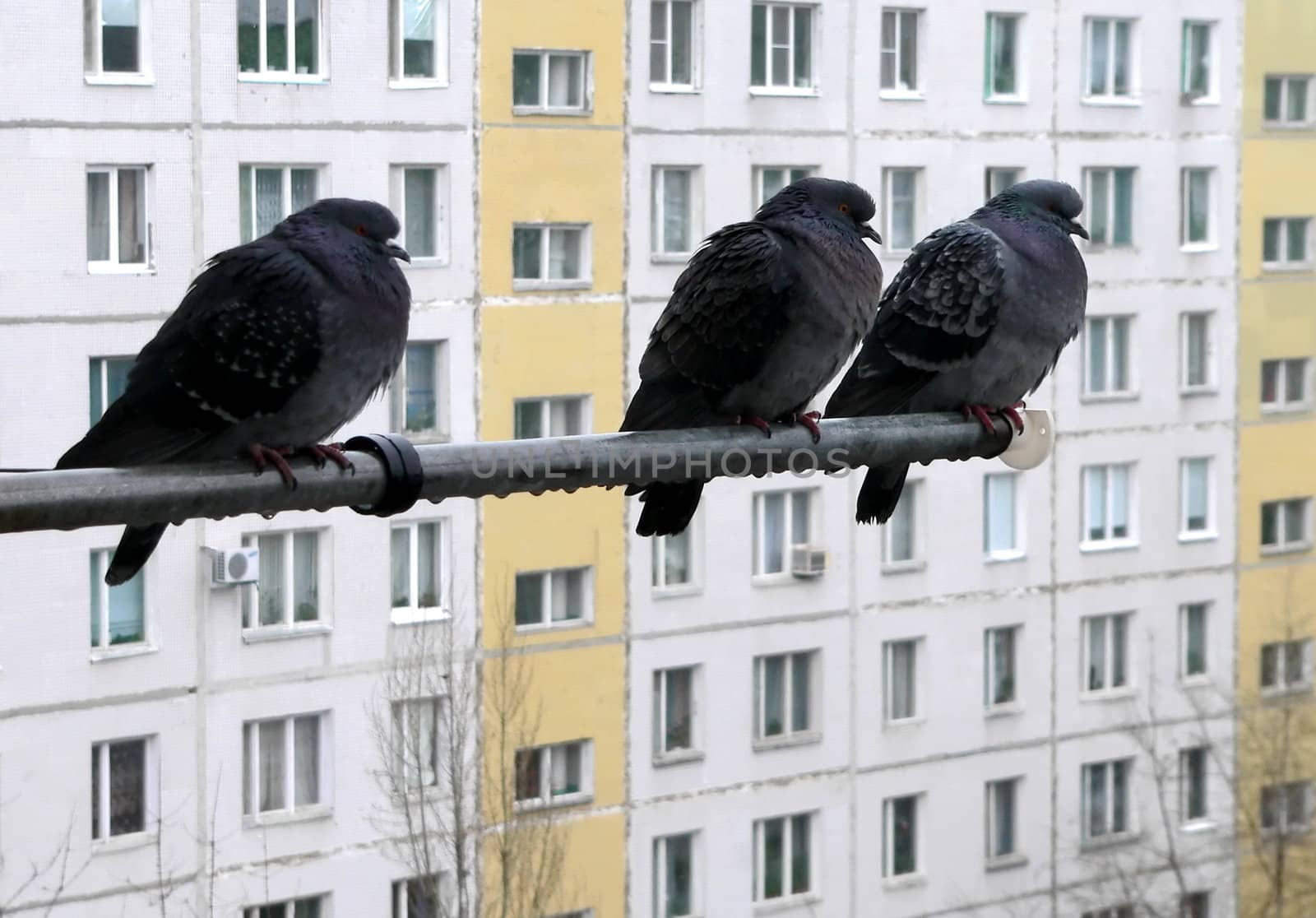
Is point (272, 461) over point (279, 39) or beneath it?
beneath

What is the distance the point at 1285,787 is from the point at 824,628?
23.8 ft

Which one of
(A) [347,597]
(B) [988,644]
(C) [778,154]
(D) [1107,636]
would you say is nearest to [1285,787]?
(D) [1107,636]

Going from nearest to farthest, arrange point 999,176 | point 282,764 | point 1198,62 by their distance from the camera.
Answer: point 282,764 → point 999,176 → point 1198,62

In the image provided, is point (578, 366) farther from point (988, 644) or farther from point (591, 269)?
point (988, 644)

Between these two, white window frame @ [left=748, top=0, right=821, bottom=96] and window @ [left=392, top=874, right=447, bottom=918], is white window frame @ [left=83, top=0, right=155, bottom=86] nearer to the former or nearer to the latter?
white window frame @ [left=748, top=0, right=821, bottom=96]

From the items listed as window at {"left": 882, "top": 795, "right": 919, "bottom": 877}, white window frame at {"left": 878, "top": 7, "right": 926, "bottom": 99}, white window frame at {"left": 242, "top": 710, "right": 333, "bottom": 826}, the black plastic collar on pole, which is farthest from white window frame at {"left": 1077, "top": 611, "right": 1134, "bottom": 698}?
the black plastic collar on pole

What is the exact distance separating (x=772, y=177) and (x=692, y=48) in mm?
1488

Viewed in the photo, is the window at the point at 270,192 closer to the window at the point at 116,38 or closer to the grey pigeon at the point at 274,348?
the window at the point at 116,38

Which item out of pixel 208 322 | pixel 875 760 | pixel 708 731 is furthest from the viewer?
pixel 875 760

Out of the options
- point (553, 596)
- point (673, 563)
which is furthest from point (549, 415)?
point (673, 563)

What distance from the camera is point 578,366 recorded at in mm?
18766

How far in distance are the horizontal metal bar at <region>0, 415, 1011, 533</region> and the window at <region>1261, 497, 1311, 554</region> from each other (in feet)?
70.3

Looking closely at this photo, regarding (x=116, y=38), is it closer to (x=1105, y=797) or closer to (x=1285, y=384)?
(x=1105, y=797)

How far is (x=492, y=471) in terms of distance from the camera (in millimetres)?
3793
